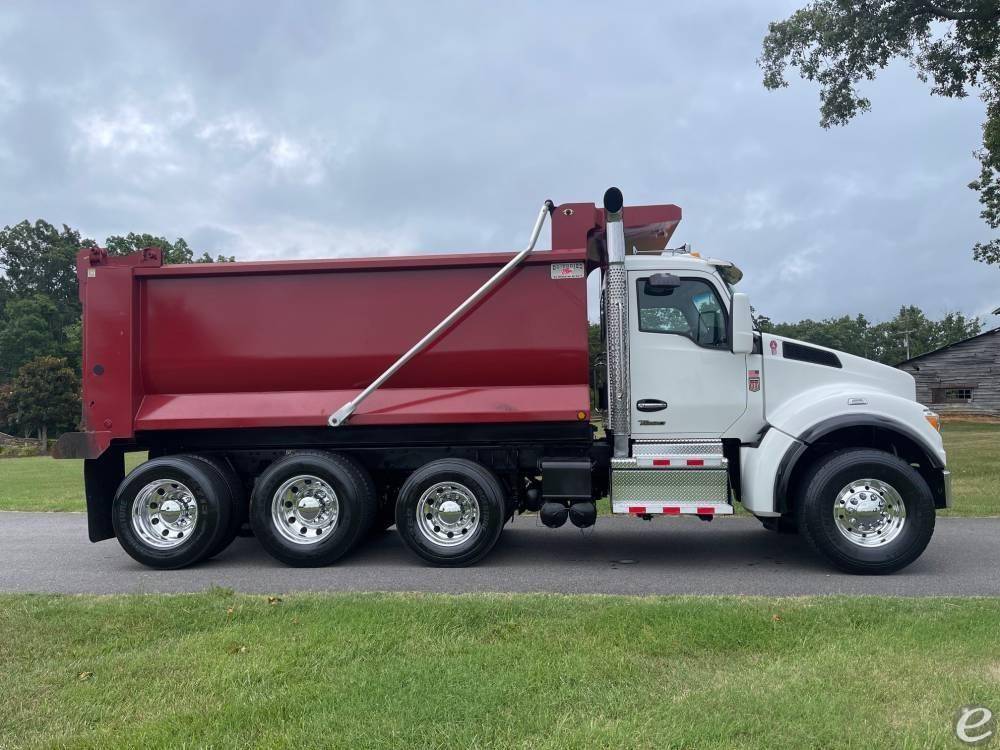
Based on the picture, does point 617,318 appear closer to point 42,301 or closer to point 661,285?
point 661,285

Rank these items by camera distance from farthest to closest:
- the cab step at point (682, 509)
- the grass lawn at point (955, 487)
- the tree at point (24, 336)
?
the tree at point (24, 336) < the grass lawn at point (955, 487) < the cab step at point (682, 509)

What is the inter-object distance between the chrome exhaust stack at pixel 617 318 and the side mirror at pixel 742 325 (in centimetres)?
97

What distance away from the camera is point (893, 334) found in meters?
81.1

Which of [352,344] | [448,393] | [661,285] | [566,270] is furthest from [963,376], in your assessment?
[352,344]

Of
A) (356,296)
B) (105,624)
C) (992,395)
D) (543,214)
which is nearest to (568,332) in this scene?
(543,214)

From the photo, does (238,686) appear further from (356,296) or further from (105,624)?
(356,296)

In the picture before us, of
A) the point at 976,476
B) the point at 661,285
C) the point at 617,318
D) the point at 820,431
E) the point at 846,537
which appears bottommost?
the point at 976,476

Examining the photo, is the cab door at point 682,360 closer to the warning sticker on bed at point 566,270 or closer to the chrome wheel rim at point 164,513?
the warning sticker on bed at point 566,270

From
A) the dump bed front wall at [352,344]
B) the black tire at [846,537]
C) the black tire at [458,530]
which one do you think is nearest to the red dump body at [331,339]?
the dump bed front wall at [352,344]

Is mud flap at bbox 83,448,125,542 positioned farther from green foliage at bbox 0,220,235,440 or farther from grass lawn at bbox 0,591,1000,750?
green foliage at bbox 0,220,235,440

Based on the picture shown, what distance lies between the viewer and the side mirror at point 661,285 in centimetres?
688

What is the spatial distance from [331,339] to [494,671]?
3.99 meters

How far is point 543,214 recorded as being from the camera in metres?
6.82

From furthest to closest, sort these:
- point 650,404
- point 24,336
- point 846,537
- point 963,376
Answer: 1. point 24,336
2. point 963,376
3. point 650,404
4. point 846,537
